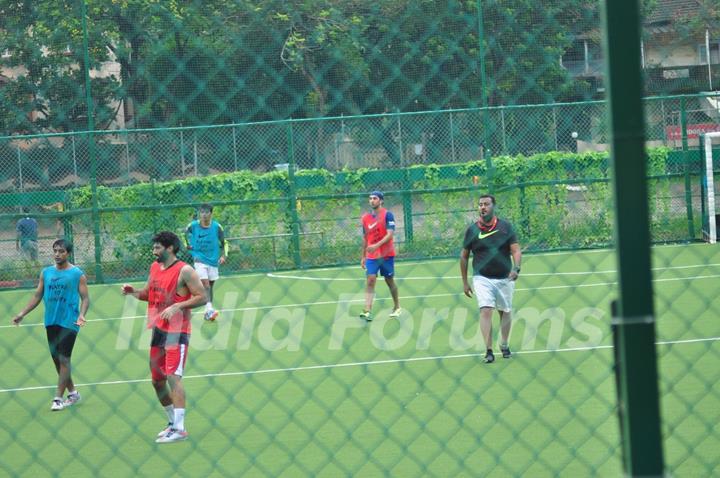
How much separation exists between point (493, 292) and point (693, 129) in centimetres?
607

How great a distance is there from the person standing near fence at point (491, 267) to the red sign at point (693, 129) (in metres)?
3.46

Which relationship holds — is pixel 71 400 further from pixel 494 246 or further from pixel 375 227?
pixel 375 227

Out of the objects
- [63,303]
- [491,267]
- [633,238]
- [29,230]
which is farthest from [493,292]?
[633,238]

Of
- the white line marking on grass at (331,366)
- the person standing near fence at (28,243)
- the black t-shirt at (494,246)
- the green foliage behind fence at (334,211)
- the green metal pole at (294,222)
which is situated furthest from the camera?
the green metal pole at (294,222)

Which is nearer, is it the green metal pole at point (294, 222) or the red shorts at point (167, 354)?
the red shorts at point (167, 354)

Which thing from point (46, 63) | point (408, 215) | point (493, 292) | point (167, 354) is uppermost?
point (46, 63)

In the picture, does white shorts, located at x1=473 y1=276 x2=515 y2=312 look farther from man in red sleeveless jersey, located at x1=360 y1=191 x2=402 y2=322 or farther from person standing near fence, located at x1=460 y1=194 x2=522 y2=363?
man in red sleeveless jersey, located at x1=360 y1=191 x2=402 y2=322

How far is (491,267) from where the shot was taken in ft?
35.7

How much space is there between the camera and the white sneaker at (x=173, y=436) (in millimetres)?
8188

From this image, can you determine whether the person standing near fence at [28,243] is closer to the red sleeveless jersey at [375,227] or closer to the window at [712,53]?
the red sleeveless jersey at [375,227]

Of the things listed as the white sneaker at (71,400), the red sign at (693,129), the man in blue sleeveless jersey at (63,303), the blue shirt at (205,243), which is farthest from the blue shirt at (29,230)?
the red sign at (693,129)

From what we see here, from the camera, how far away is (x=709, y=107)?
11.4ft

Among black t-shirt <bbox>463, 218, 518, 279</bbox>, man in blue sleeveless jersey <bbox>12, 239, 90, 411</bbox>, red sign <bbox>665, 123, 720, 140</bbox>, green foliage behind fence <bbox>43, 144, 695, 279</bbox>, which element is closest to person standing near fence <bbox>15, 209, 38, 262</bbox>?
green foliage behind fence <bbox>43, 144, 695, 279</bbox>

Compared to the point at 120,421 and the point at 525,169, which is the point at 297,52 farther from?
the point at 525,169
